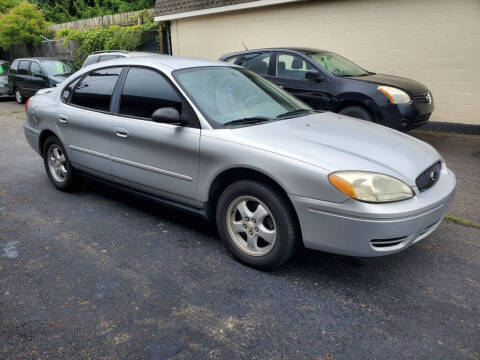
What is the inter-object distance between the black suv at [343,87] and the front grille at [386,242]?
14.1 feet

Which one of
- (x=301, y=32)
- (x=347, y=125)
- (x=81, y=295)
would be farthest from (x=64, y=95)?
(x=301, y=32)

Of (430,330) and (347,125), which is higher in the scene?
(347,125)

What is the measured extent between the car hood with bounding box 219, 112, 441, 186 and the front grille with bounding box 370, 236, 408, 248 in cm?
41

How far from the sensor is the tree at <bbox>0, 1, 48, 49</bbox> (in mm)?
20891

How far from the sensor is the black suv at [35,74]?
45.1 feet

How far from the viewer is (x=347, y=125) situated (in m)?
3.88

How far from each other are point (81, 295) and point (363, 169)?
7.15 ft

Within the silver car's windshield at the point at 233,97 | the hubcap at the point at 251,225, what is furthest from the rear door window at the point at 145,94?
the hubcap at the point at 251,225

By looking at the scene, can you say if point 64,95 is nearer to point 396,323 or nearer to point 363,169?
point 363,169

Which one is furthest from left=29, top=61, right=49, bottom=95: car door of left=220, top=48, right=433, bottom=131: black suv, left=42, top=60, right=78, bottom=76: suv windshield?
left=220, top=48, right=433, bottom=131: black suv

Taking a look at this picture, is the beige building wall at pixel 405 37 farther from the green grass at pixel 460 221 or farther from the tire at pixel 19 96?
the tire at pixel 19 96

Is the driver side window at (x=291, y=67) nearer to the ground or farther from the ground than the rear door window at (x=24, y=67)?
farther from the ground

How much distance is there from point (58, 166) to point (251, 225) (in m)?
3.06

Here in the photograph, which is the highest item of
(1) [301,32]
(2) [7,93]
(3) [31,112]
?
(1) [301,32]
